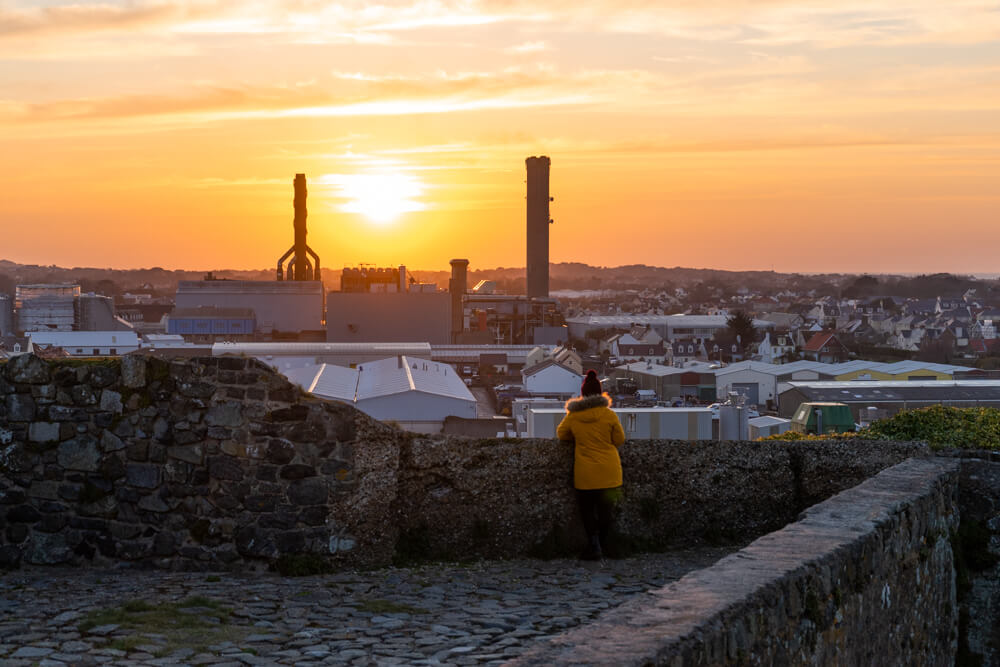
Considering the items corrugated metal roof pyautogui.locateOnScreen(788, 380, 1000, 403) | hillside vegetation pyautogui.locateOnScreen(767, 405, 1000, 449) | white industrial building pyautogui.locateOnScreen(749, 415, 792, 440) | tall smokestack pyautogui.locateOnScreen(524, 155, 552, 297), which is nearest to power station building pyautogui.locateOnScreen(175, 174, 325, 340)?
tall smokestack pyautogui.locateOnScreen(524, 155, 552, 297)

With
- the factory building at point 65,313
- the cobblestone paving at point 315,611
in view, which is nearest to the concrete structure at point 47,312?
the factory building at point 65,313

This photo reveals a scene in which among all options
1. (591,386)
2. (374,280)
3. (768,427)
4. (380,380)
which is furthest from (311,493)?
(374,280)

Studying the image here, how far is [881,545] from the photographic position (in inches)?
218

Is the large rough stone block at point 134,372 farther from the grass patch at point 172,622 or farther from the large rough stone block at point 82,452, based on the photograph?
the grass patch at point 172,622

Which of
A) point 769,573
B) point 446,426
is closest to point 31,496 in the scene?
point 769,573

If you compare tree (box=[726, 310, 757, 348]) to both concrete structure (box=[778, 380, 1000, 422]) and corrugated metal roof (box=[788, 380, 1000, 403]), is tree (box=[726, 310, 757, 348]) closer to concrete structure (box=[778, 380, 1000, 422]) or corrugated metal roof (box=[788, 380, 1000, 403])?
concrete structure (box=[778, 380, 1000, 422])

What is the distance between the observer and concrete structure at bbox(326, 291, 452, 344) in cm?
6550

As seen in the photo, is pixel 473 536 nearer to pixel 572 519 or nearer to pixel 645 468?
pixel 572 519

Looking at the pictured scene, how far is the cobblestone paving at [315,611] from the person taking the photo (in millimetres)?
5160

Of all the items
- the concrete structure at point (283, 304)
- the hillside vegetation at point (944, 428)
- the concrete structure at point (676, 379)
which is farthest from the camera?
the concrete structure at point (283, 304)

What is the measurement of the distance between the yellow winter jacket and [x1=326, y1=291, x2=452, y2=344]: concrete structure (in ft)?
190

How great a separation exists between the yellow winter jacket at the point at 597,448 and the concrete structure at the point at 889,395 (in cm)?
2434

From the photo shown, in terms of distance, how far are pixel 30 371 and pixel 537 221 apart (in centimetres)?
8895

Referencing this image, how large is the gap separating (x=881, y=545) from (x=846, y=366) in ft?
172
